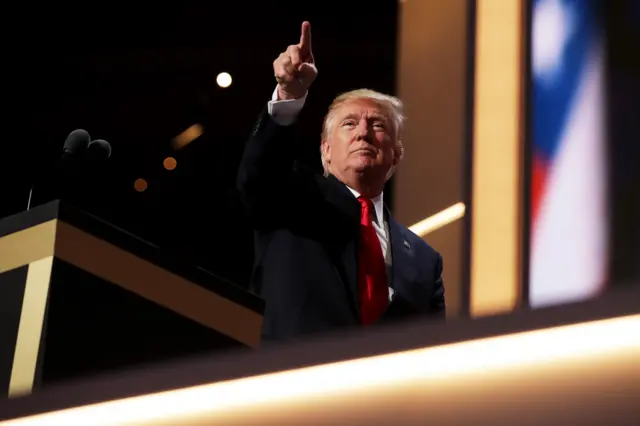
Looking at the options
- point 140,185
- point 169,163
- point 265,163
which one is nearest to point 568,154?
point 265,163

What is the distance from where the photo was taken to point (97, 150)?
202 cm

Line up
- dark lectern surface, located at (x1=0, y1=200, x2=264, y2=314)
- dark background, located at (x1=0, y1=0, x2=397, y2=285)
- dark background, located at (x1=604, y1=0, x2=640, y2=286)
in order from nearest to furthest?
dark lectern surface, located at (x1=0, y1=200, x2=264, y2=314) → dark background, located at (x1=604, y1=0, x2=640, y2=286) → dark background, located at (x1=0, y1=0, x2=397, y2=285)

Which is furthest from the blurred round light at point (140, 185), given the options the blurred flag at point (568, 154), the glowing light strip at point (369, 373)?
the glowing light strip at point (369, 373)

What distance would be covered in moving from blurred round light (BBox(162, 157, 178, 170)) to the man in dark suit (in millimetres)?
2932

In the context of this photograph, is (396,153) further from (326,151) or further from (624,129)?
(624,129)

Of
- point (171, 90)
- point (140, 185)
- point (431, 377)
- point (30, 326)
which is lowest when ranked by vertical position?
point (431, 377)

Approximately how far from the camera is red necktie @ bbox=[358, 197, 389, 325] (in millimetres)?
1646

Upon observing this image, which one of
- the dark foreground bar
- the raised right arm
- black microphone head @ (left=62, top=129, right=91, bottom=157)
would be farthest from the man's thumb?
the dark foreground bar

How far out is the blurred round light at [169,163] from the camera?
4.70 m

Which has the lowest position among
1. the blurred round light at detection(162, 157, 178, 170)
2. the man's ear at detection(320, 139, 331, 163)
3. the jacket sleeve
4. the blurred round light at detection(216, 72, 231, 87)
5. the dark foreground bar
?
the dark foreground bar

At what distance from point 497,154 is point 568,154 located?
16 cm

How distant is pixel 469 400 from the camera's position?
970mm

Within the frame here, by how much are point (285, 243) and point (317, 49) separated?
2.45 m

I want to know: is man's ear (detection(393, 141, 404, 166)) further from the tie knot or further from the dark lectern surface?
the dark lectern surface
